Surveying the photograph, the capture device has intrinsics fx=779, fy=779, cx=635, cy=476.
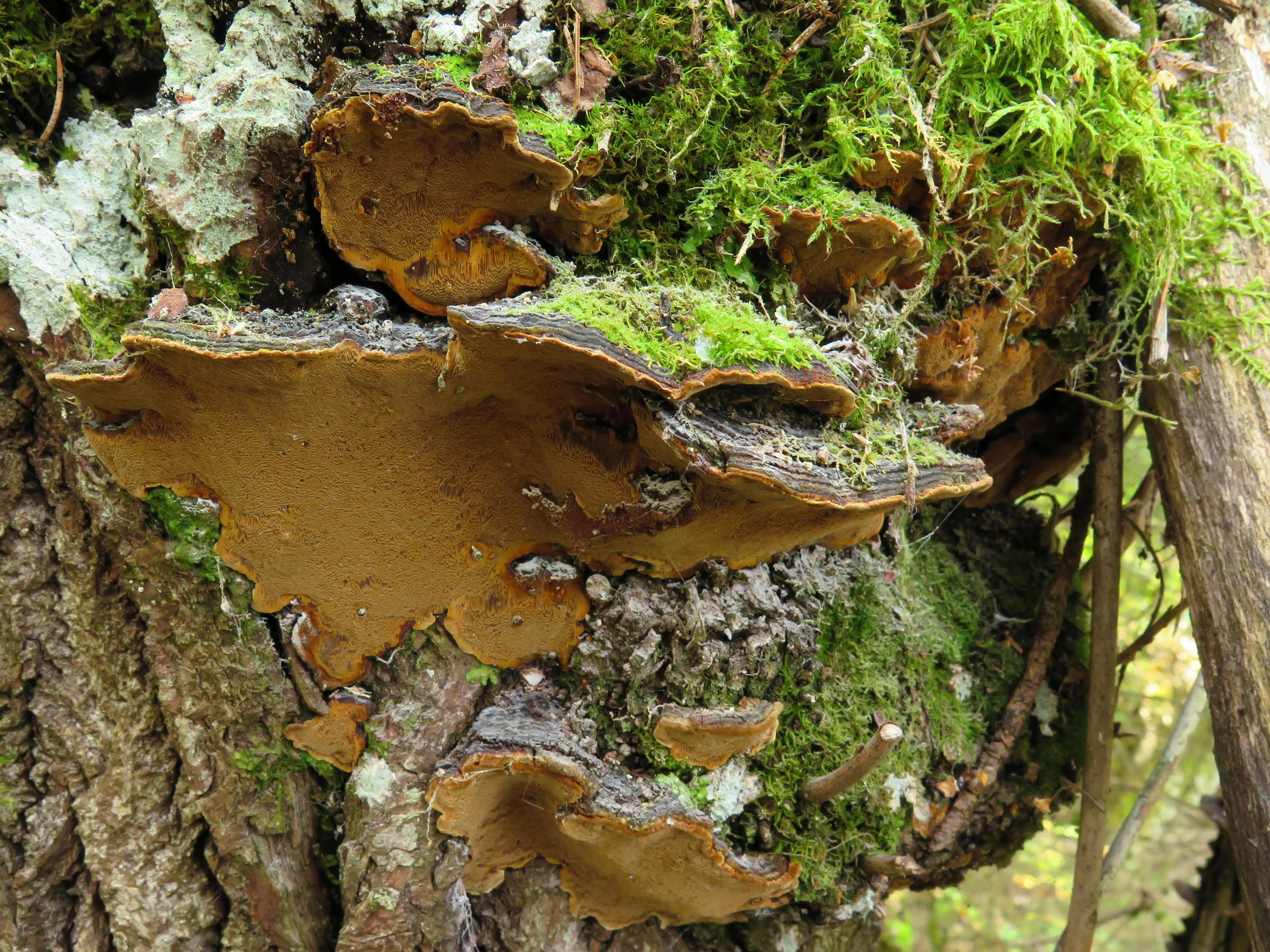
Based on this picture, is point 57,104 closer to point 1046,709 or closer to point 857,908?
point 857,908

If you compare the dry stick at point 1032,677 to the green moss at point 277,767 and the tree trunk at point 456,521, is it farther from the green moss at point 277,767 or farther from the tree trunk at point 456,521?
the green moss at point 277,767

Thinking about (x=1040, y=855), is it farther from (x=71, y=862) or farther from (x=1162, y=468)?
(x=71, y=862)

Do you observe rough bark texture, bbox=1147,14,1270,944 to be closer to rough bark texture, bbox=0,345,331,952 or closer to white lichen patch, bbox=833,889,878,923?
white lichen patch, bbox=833,889,878,923

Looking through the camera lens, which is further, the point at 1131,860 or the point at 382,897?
the point at 1131,860

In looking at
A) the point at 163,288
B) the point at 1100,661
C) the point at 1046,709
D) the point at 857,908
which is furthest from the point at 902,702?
the point at 163,288

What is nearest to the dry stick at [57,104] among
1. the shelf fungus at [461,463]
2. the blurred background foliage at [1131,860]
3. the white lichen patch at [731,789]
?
the shelf fungus at [461,463]

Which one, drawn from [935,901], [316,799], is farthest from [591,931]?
[935,901]

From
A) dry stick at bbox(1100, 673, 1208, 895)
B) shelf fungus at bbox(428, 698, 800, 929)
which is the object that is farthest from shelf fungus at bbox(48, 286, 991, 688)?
dry stick at bbox(1100, 673, 1208, 895)
